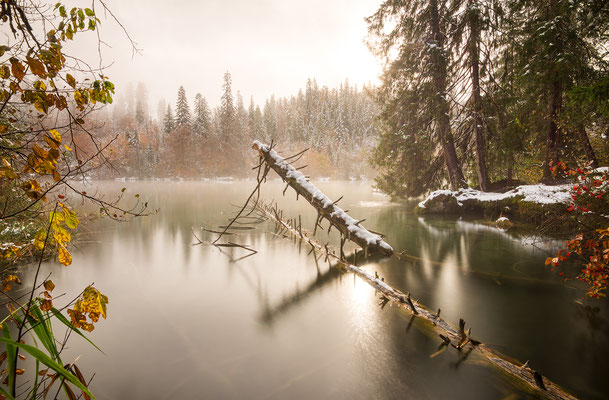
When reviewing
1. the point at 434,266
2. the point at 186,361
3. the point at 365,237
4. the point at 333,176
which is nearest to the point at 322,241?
the point at 365,237

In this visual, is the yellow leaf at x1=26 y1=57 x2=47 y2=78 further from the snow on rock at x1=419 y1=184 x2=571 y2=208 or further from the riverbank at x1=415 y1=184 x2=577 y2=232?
the snow on rock at x1=419 y1=184 x2=571 y2=208

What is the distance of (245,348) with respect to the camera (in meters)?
5.00

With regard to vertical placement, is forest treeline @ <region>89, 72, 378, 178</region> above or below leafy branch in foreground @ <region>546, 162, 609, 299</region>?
above

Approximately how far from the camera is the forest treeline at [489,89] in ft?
35.2

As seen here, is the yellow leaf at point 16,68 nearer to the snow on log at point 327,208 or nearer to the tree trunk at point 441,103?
the snow on log at point 327,208

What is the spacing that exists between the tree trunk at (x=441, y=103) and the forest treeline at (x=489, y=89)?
2.4 inches

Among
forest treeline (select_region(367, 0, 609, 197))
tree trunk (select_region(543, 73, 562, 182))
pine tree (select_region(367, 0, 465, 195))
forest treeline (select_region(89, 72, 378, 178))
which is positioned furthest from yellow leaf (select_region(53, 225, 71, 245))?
forest treeline (select_region(89, 72, 378, 178))

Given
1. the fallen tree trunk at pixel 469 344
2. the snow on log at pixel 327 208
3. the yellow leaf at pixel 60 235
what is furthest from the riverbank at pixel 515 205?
the yellow leaf at pixel 60 235

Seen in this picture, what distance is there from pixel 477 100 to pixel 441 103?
1881mm

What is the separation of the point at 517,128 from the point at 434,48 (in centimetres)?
654

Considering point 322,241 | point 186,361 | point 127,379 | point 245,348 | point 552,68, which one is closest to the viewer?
point 127,379

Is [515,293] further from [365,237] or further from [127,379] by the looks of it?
[127,379]

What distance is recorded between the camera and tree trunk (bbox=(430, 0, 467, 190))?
16.2 meters

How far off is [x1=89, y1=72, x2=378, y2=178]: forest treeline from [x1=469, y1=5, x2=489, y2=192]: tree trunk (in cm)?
3596
